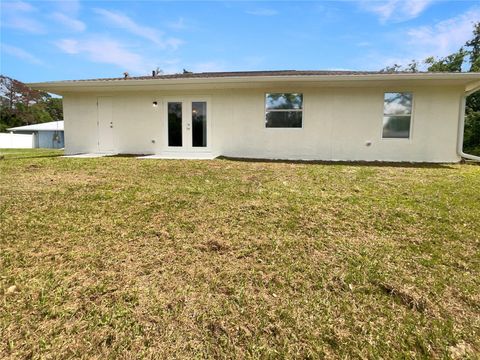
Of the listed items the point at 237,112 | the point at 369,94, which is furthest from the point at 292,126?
the point at 369,94

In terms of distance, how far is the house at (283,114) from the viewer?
337 inches

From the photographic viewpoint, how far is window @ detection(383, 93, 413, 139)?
8711 millimetres

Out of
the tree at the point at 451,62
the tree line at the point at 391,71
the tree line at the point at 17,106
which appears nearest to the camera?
the tree line at the point at 391,71

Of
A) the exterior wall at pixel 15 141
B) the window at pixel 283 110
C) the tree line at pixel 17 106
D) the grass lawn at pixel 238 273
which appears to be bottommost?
the grass lawn at pixel 238 273

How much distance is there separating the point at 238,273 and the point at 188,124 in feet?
26.3

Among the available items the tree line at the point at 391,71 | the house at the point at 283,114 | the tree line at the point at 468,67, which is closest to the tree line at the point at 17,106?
the tree line at the point at 391,71

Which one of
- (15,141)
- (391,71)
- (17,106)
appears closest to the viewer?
(391,71)

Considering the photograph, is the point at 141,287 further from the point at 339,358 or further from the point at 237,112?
the point at 237,112

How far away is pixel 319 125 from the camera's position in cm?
909

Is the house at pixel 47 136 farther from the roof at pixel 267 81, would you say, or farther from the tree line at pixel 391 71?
the roof at pixel 267 81

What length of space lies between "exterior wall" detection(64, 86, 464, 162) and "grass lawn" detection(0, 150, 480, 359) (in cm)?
443

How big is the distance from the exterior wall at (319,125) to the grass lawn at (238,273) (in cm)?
443

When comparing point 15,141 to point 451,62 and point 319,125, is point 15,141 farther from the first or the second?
point 451,62

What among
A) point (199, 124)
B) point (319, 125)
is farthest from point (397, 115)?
point (199, 124)
